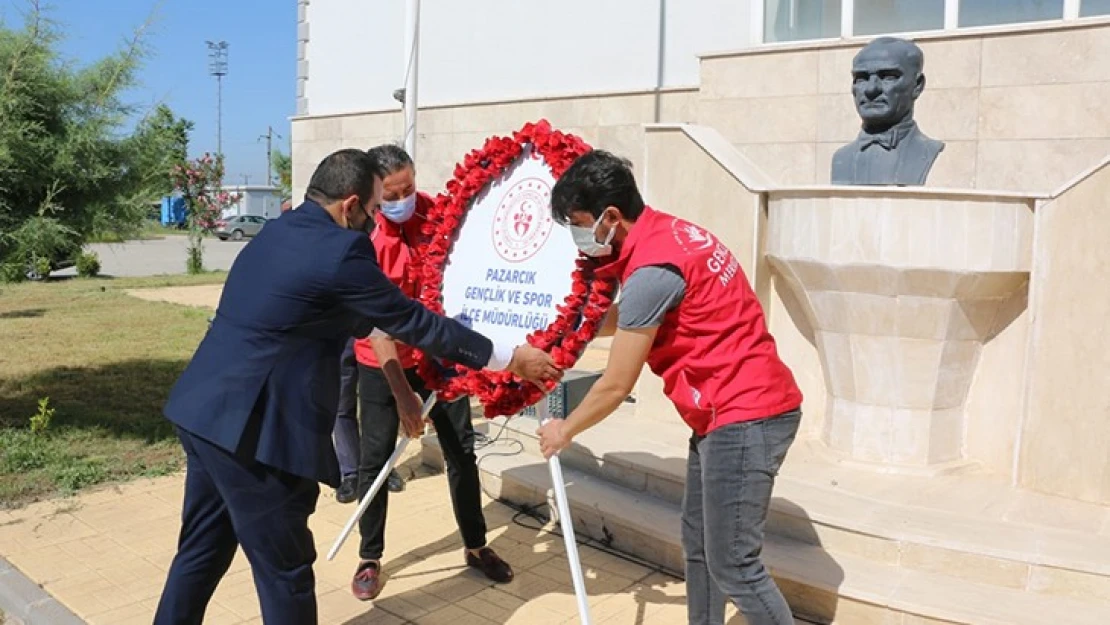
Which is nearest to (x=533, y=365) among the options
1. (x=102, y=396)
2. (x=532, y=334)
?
(x=532, y=334)

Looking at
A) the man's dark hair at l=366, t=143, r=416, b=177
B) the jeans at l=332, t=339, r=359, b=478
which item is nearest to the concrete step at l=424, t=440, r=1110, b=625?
the jeans at l=332, t=339, r=359, b=478

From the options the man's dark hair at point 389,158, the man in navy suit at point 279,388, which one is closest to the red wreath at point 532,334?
the man's dark hair at point 389,158

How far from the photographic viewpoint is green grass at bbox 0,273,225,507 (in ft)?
21.5

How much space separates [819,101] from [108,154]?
238 inches

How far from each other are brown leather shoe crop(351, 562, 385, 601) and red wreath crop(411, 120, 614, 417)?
3.51ft

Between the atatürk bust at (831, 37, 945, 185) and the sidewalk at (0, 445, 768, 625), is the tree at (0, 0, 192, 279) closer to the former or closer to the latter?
the sidewalk at (0, 445, 768, 625)

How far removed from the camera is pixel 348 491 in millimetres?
5996

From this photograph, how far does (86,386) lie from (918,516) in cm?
815

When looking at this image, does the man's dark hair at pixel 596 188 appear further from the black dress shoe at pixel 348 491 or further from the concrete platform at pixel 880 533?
the black dress shoe at pixel 348 491

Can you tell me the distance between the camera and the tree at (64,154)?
6.44 meters

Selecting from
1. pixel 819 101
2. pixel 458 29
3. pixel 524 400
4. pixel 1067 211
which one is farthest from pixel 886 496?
pixel 458 29

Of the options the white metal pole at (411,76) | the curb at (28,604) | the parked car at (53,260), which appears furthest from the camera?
the white metal pole at (411,76)

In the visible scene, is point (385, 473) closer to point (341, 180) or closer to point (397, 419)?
point (397, 419)

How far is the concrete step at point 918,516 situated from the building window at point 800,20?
4.60 meters
